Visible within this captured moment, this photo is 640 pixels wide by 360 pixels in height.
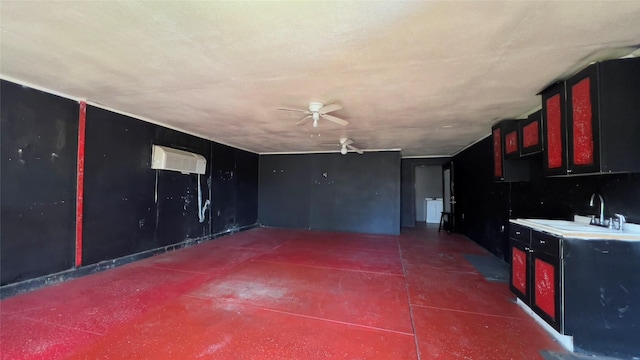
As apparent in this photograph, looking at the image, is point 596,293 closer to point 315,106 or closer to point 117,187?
point 315,106

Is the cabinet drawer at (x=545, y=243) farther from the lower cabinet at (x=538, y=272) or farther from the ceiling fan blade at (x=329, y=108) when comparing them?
the ceiling fan blade at (x=329, y=108)

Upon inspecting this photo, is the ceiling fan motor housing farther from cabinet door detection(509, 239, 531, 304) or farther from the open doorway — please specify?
the open doorway

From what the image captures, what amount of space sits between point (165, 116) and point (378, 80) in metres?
3.43

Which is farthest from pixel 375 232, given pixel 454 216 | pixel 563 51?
pixel 563 51

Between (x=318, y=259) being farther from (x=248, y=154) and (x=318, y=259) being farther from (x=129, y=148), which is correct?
(x=248, y=154)

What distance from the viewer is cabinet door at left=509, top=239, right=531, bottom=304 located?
8.46ft

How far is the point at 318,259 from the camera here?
445 centimetres

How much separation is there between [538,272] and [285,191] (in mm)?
6351

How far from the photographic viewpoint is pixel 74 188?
337cm

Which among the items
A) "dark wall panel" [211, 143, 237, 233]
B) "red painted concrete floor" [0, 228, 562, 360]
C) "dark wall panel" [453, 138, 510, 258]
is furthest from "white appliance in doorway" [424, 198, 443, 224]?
"dark wall panel" [211, 143, 237, 233]

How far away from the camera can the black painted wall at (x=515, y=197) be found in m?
2.23

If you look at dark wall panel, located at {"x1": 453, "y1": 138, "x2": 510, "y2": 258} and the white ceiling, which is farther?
dark wall panel, located at {"x1": 453, "y1": 138, "x2": 510, "y2": 258}

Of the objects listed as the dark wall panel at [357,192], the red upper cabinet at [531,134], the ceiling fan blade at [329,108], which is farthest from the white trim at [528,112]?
the dark wall panel at [357,192]

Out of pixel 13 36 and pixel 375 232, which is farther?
pixel 375 232
